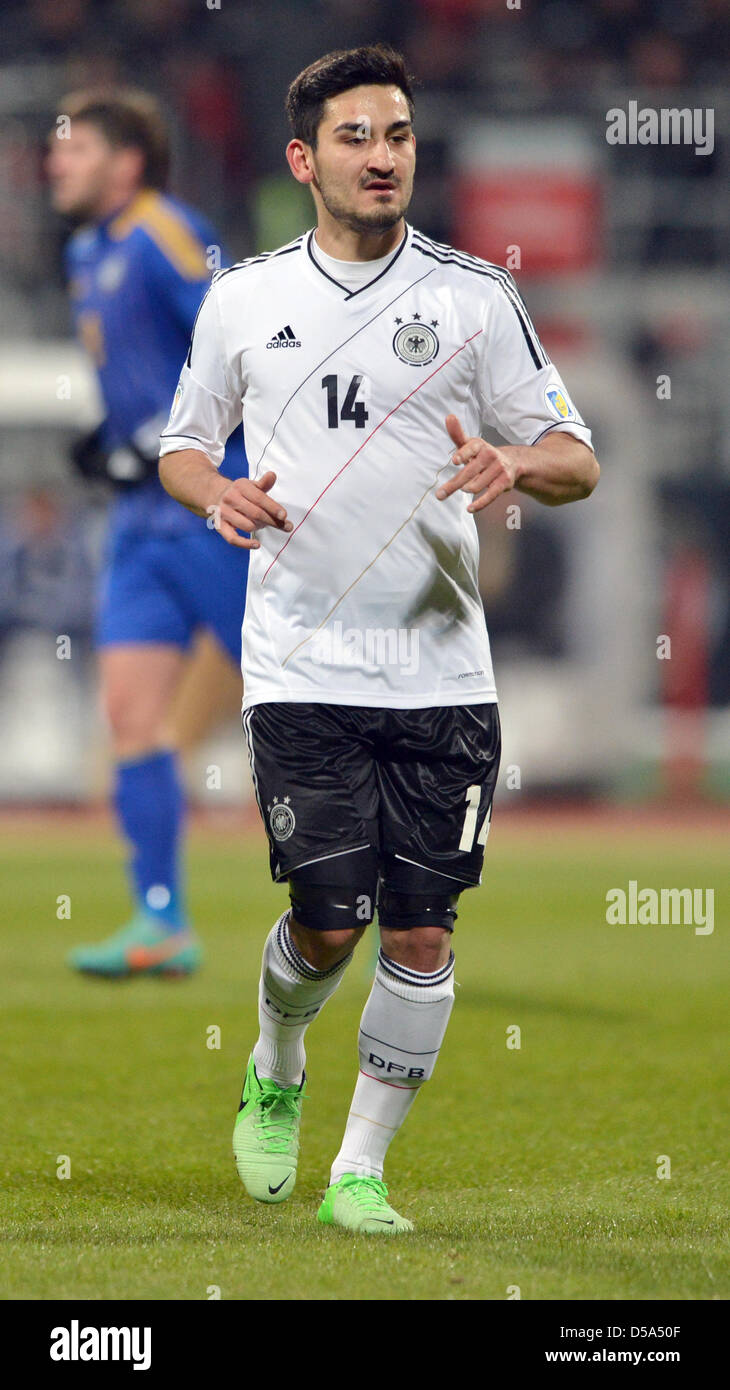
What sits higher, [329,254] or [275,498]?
[329,254]

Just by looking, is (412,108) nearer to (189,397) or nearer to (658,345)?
(189,397)

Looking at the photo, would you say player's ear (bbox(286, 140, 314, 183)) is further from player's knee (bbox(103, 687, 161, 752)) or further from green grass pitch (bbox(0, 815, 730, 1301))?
player's knee (bbox(103, 687, 161, 752))

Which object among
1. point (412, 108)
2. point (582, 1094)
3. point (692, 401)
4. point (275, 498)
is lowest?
point (582, 1094)

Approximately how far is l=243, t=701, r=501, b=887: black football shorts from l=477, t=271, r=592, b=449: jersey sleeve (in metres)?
0.53

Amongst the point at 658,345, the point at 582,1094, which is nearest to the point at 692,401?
the point at 658,345

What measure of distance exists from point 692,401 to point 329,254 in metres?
14.3

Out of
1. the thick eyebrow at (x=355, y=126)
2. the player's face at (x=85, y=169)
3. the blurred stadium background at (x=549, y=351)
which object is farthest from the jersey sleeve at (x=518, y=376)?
the blurred stadium background at (x=549, y=351)

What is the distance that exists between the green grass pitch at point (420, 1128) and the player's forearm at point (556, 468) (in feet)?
4.20

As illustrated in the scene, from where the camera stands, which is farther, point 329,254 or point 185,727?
point 185,727

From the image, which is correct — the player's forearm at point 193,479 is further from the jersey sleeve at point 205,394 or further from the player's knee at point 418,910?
the player's knee at point 418,910

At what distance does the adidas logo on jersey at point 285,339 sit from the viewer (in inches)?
134

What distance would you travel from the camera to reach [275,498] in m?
3.43

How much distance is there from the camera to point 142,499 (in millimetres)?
6414

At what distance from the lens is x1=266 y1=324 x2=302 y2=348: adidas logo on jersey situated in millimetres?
3412
